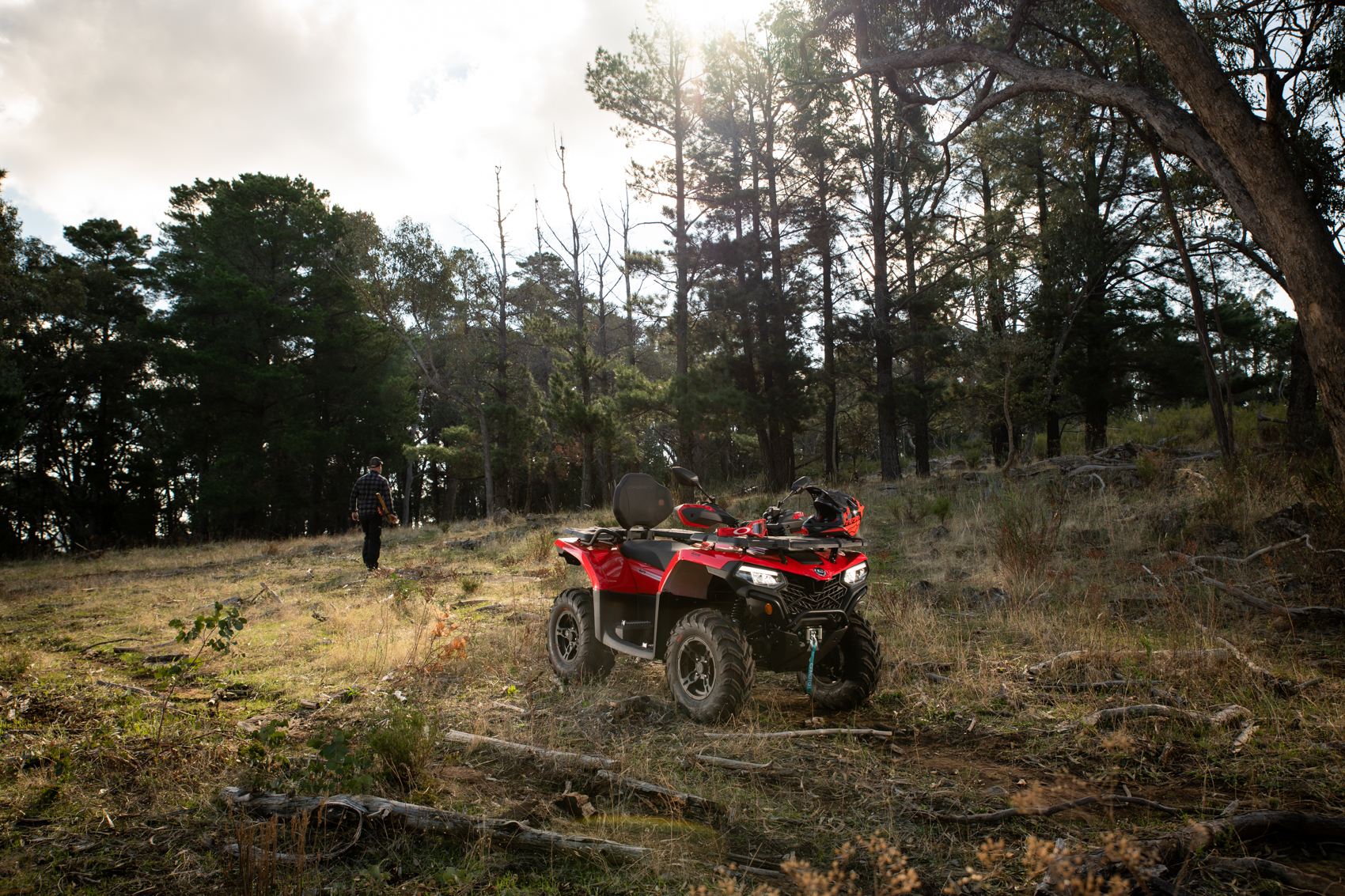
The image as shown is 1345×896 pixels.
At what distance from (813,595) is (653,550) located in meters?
1.19

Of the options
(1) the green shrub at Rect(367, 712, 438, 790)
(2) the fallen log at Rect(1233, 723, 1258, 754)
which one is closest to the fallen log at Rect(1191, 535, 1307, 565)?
(2) the fallen log at Rect(1233, 723, 1258, 754)

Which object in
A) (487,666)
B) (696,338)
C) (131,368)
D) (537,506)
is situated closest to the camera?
(487,666)

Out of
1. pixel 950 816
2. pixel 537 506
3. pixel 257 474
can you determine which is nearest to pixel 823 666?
pixel 950 816

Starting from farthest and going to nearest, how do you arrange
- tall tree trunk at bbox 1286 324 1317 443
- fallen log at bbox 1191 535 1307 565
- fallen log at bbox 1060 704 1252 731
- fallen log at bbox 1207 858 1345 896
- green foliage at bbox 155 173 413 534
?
green foliage at bbox 155 173 413 534 → tall tree trunk at bbox 1286 324 1317 443 → fallen log at bbox 1191 535 1307 565 → fallen log at bbox 1060 704 1252 731 → fallen log at bbox 1207 858 1345 896

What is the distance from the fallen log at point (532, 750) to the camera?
3383 millimetres

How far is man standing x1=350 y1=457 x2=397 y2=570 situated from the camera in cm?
1125

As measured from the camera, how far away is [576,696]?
4.70m

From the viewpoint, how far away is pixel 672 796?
2963 millimetres

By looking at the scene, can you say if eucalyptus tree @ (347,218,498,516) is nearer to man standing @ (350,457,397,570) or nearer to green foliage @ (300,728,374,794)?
man standing @ (350,457,397,570)

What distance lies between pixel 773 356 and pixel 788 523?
17.3 m

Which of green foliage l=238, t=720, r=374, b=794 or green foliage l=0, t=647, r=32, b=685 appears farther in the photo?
green foliage l=0, t=647, r=32, b=685

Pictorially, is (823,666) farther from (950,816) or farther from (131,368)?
(131,368)

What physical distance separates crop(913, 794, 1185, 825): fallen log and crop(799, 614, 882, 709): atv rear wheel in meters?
1.33

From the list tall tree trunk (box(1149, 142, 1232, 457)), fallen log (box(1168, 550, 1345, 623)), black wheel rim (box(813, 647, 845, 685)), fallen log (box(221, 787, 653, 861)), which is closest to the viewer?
fallen log (box(221, 787, 653, 861))
